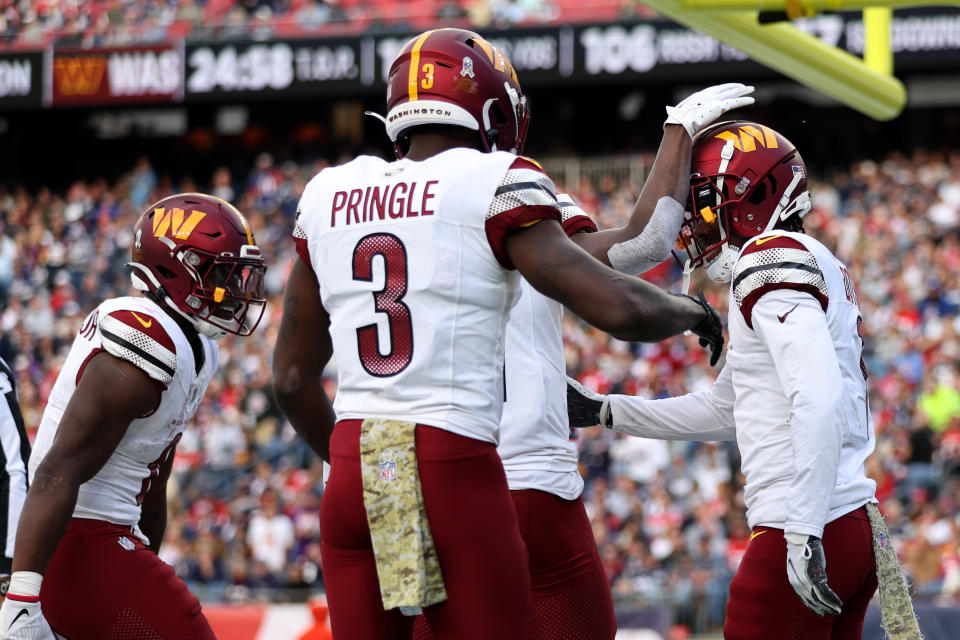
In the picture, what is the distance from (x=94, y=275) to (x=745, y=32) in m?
13.7

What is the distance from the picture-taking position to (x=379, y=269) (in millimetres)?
2949

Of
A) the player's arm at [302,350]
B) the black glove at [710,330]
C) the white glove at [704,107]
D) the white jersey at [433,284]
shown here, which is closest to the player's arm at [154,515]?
the player's arm at [302,350]

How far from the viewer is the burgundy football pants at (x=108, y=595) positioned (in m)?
3.78

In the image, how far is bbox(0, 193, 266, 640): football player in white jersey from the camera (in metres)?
3.64

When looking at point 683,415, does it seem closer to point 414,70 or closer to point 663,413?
point 663,413

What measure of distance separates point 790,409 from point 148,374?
1.83 meters

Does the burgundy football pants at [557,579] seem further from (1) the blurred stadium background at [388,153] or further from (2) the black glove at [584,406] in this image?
(1) the blurred stadium background at [388,153]

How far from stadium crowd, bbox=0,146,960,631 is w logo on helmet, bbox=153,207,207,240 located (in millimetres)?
6688

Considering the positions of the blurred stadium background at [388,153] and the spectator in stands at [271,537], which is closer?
the blurred stadium background at [388,153]

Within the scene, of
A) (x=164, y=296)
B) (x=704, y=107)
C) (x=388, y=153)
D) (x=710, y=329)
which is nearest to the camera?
(x=710, y=329)

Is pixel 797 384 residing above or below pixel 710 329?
below

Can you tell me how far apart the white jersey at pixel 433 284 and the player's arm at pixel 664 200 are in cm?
74

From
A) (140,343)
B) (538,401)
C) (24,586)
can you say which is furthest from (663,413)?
(24,586)

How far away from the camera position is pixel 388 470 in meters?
2.86
